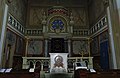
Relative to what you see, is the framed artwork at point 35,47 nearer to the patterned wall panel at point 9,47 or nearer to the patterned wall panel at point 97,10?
the patterned wall panel at point 9,47

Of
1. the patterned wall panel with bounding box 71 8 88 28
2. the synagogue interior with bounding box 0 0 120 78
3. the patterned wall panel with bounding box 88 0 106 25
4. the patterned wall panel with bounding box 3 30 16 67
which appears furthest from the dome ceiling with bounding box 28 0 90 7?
the patterned wall panel with bounding box 3 30 16 67

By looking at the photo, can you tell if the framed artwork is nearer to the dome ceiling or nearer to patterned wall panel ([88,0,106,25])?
the dome ceiling

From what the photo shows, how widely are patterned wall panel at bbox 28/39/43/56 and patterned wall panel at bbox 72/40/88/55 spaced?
351cm

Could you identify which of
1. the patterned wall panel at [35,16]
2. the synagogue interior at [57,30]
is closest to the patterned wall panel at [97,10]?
the synagogue interior at [57,30]

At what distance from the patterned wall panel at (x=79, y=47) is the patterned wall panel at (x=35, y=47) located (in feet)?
11.5

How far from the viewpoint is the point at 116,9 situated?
600 centimetres

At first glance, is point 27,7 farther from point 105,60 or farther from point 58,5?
point 105,60

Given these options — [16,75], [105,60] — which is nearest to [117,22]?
[105,60]

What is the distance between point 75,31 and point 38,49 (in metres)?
4.54

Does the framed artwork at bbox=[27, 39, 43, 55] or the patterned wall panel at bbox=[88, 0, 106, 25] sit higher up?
the patterned wall panel at bbox=[88, 0, 106, 25]

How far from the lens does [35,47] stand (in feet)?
39.7

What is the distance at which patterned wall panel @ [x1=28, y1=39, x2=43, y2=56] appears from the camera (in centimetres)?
1190

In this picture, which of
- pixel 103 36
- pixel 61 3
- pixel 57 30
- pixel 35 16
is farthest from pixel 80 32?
pixel 35 16

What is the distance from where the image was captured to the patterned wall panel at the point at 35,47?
11898mm
